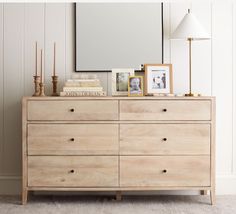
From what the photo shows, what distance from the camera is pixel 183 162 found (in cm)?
320

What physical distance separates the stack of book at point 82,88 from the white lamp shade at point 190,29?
760 millimetres

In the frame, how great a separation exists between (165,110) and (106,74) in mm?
707

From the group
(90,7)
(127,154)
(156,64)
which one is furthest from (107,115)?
(90,7)

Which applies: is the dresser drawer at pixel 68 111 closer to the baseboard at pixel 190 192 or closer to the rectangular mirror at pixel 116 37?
the rectangular mirror at pixel 116 37

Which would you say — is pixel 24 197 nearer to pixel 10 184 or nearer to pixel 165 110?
pixel 10 184

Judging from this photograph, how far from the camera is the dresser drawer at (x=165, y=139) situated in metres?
3.20

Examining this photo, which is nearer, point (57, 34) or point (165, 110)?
point (165, 110)

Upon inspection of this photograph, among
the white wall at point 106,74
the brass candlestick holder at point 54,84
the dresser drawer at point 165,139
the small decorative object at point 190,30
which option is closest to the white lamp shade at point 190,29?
the small decorative object at point 190,30

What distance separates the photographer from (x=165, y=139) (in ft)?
10.5

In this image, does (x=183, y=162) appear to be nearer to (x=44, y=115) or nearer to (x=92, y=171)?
(x=92, y=171)

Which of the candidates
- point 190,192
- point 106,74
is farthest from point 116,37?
point 190,192

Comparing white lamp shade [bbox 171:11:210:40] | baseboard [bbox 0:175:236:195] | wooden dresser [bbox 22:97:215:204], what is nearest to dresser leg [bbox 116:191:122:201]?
wooden dresser [bbox 22:97:215:204]

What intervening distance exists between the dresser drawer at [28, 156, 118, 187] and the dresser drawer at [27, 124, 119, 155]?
52 millimetres

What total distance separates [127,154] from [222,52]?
4.08 ft
